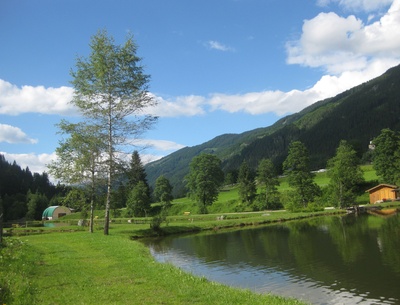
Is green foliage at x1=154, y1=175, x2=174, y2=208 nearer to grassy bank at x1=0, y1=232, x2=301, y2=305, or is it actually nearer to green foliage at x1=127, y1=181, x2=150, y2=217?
green foliage at x1=127, y1=181, x2=150, y2=217

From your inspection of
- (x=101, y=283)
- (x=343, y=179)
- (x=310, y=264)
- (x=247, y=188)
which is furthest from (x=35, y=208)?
(x=101, y=283)

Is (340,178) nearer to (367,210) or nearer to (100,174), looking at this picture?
(367,210)

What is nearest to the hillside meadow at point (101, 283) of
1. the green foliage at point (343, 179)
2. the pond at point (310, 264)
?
the pond at point (310, 264)

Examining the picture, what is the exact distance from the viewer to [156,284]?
13.0 meters

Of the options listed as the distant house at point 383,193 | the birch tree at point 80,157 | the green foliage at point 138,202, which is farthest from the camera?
the green foliage at point 138,202

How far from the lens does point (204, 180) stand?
88562 millimetres

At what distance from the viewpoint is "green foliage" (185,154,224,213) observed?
8769 centimetres

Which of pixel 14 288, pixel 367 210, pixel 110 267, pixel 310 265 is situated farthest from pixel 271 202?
pixel 14 288

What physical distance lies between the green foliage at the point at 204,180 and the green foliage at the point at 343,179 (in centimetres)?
2842

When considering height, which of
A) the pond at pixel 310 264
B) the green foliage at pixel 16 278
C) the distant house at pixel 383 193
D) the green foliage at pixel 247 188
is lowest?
the pond at pixel 310 264

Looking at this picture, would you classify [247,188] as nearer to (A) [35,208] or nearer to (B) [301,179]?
(B) [301,179]

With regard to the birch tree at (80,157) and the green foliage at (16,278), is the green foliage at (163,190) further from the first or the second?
the green foliage at (16,278)

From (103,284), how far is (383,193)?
73.1 meters

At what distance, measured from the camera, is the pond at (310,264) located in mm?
14227
